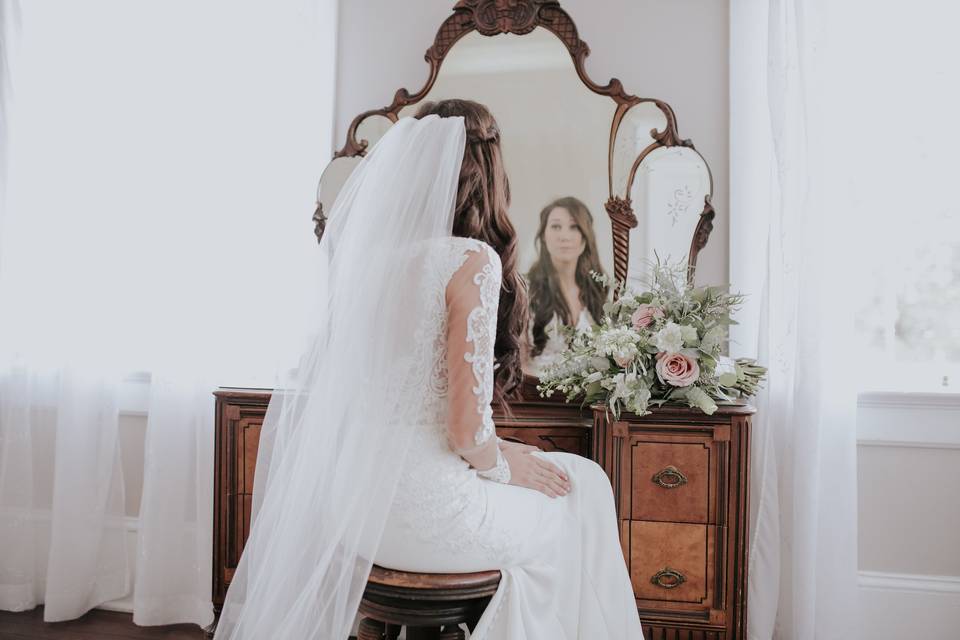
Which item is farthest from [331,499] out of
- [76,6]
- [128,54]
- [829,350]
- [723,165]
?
[76,6]

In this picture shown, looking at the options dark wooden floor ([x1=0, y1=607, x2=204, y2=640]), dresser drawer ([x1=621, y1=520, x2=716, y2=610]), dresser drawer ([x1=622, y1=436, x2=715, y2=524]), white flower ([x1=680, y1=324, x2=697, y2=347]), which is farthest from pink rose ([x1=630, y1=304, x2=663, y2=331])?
dark wooden floor ([x1=0, y1=607, x2=204, y2=640])

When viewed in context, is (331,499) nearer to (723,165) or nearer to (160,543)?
(160,543)

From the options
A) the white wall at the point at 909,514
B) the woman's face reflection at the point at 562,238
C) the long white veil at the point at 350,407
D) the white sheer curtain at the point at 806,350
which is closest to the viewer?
the long white veil at the point at 350,407

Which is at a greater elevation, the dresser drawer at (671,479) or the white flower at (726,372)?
the white flower at (726,372)

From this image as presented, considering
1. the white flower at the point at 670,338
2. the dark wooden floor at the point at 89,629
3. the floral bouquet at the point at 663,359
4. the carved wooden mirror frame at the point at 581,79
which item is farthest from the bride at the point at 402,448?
the dark wooden floor at the point at 89,629

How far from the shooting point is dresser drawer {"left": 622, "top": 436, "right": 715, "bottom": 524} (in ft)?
7.26

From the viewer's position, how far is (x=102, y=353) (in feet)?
10.2

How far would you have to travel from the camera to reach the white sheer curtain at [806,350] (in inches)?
98.5

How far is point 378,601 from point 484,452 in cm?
45

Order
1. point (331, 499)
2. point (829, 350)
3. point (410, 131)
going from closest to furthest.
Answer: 1. point (331, 499)
2. point (410, 131)
3. point (829, 350)

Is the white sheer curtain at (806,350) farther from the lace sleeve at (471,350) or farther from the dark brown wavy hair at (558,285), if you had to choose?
the lace sleeve at (471,350)

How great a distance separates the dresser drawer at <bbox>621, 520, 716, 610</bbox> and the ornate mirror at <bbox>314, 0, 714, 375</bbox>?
2.58 feet

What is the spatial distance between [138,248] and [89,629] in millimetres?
1644

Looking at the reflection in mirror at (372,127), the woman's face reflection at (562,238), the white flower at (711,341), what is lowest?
the white flower at (711,341)
